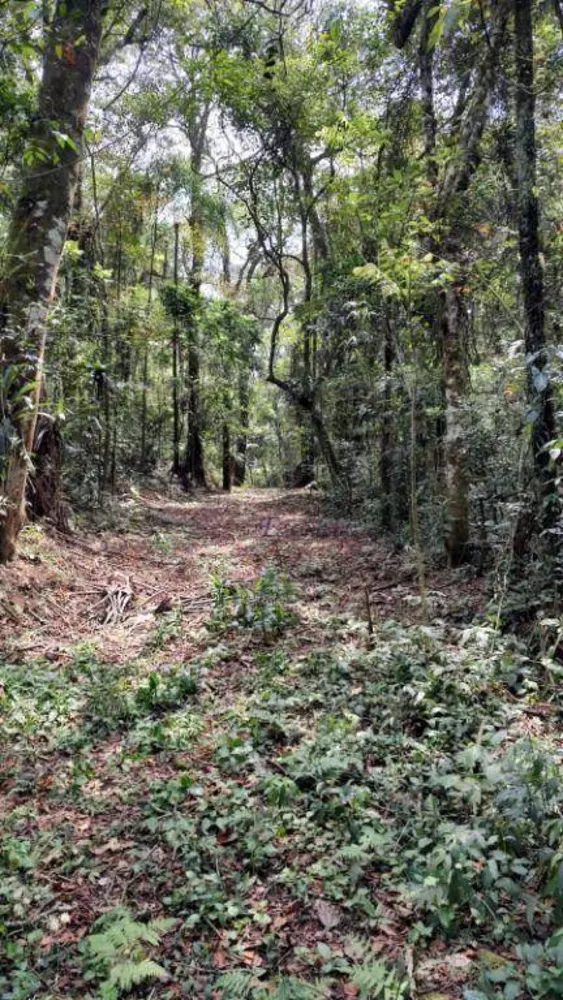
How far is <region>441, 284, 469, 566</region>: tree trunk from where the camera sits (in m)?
7.23

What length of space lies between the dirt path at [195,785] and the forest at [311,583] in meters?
0.02

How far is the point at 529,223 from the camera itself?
504 cm

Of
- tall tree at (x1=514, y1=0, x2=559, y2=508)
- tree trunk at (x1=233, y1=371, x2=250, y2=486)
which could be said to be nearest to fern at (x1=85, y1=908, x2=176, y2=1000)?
tall tree at (x1=514, y1=0, x2=559, y2=508)

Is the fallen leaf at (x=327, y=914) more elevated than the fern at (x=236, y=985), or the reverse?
the fallen leaf at (x=327, y=914)

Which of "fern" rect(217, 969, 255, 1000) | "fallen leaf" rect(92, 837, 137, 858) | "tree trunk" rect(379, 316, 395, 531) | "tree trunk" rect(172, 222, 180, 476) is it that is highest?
"tree trunk" rect(172, 222, 180, 476)

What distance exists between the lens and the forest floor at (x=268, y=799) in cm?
253

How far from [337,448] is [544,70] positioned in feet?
27.5

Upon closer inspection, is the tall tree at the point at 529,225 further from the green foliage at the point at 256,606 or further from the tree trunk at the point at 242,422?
the tree trunk at the point at 242,422

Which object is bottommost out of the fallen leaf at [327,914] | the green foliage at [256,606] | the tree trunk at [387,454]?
the fallen leaf at [327,914]

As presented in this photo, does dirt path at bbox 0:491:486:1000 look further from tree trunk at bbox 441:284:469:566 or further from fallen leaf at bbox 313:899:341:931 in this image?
tree trunk at bbox 441:284:469:566

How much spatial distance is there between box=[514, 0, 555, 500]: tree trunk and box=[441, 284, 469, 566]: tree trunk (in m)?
2.13

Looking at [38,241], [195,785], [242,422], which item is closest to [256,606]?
[195,785]

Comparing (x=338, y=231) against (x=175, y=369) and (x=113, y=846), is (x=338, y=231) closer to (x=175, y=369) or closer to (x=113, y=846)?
(x=175, y=369)

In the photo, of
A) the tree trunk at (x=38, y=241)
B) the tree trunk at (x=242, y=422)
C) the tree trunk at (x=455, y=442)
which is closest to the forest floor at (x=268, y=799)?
the tree trunk at (x=455, y=442)
